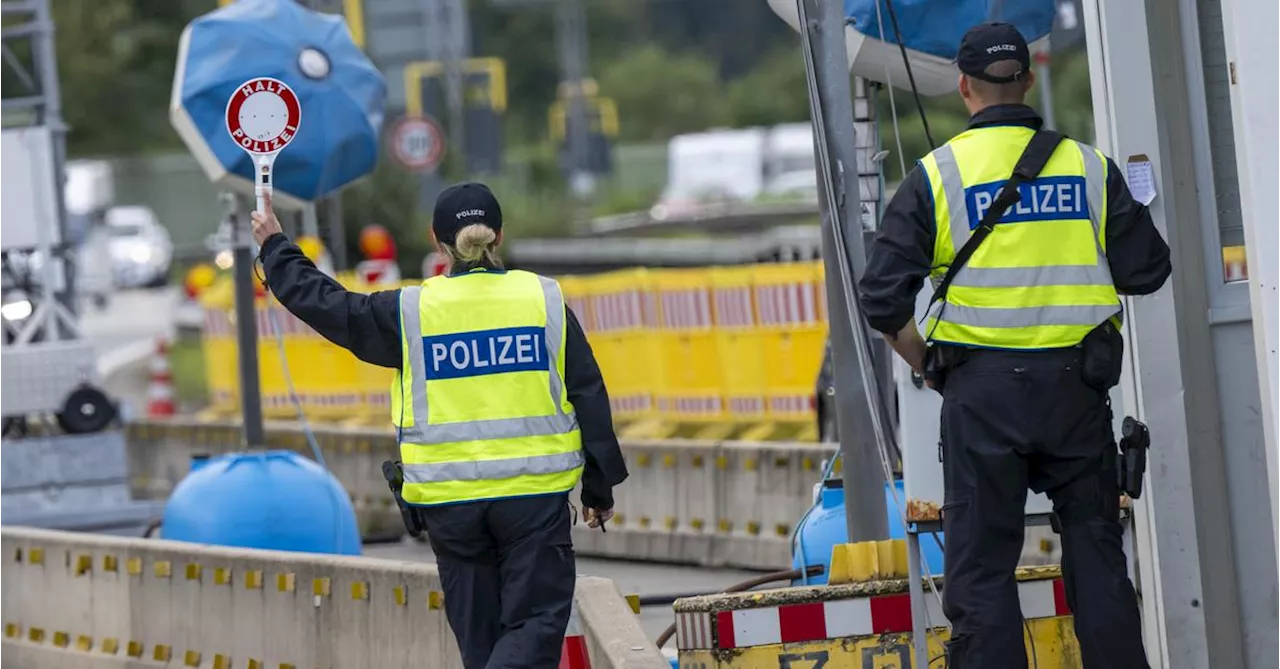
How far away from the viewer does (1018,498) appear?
677cm

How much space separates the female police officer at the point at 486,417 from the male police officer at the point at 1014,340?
1102 mm

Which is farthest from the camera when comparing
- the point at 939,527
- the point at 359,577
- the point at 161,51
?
the point at 161,51

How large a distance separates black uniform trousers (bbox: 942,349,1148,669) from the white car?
51.1 metres

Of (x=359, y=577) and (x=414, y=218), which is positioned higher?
(x=414, y=218)

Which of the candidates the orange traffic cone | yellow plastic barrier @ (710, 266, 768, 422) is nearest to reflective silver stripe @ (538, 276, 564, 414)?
yellow plastic barrier @ (710, 266, 768, 422)

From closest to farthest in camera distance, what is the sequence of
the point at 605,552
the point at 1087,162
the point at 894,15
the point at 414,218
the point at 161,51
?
the point at 1087,162 → the point at 894,15 → the point at 605,552 → the point at 414,218 → the point at 161,51

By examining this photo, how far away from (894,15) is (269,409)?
1773cm

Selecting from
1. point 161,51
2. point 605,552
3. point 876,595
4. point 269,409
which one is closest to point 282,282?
point 876,595

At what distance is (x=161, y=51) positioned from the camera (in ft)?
266


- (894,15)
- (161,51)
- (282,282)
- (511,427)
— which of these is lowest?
(511,427)

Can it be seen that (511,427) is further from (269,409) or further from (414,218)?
(414,218)

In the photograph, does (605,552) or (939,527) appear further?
(605,552)

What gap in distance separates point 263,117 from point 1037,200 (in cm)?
298

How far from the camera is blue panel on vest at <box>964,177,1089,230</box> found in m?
6.73
